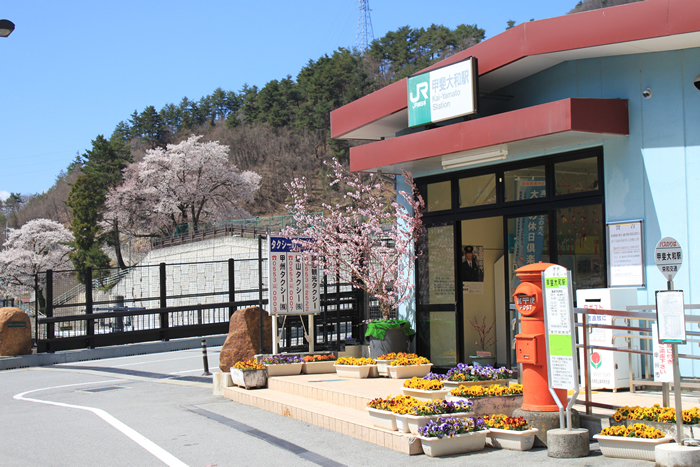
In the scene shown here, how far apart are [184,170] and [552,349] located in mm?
57222

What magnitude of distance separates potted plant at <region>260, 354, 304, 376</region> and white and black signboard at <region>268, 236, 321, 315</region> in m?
0.86

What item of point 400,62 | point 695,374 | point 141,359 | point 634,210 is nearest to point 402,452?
point 695,374

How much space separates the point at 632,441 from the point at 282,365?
23.3 ft

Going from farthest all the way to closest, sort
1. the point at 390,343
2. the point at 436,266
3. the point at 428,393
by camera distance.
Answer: the point at 436,266 < the point at 390,343 < the point at 428,393

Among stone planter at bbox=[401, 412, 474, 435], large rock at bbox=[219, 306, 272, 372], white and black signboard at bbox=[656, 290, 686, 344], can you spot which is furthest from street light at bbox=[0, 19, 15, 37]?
white and black signboard at bbox=[656, 290, 686, 344]

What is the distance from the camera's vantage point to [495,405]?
7242 millimetres

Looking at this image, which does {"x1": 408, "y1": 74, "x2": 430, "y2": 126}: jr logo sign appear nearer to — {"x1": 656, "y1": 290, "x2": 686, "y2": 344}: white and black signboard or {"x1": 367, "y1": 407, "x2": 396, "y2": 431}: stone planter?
{"x1": 367, "y1": 407, "x2": 396, "y2": 431}: stone planter

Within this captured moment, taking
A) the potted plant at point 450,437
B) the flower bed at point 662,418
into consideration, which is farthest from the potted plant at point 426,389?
the flower bed at point 662,418

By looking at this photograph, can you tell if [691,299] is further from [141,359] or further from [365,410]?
[141,359]

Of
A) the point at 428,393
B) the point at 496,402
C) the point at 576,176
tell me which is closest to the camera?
the point at 496,402

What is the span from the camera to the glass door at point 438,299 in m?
11.6

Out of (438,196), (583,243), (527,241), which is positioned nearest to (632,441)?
(583,243)

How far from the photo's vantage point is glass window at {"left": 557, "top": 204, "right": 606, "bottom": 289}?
30.2ft

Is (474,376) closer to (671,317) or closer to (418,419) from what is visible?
(418,419)
